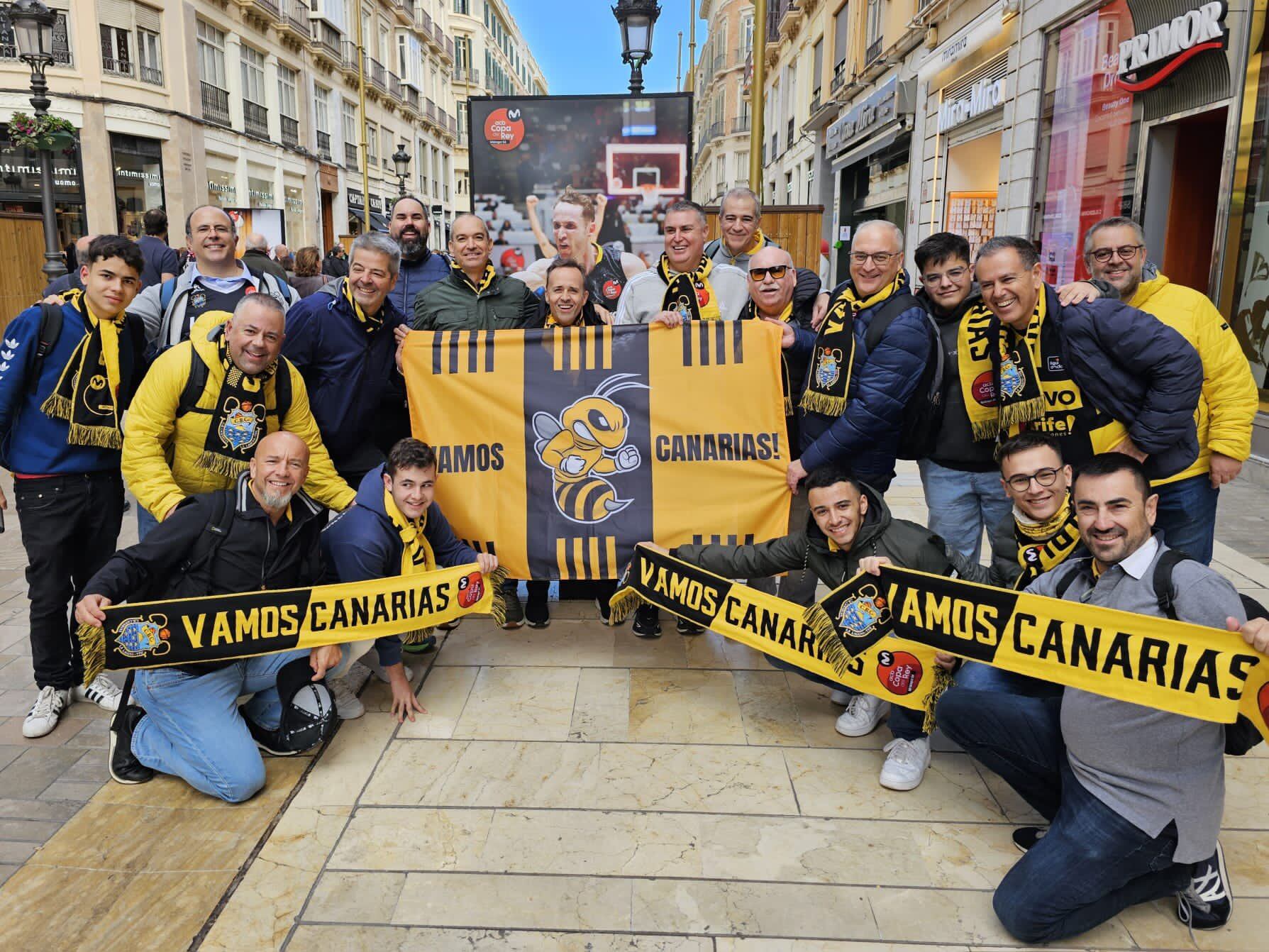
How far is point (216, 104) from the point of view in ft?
82.3

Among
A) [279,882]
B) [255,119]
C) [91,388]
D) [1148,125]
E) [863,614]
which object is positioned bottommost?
[279,882]

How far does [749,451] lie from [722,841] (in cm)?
189

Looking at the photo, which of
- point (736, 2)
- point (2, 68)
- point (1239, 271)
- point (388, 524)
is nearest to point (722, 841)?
point (388, 524)

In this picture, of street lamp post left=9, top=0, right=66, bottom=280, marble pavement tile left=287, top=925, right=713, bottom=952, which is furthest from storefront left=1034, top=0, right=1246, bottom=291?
street lamp post left=9, top=0, right=66, bottom=280

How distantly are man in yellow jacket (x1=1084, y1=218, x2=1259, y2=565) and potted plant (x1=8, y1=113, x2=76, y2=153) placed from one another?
12067 millimetres

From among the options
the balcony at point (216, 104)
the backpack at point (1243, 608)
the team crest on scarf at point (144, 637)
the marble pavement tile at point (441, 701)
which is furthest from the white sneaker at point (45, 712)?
the balcony at point (216, 104)

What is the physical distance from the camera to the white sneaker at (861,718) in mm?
3814

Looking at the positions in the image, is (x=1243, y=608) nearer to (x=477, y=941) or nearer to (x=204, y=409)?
(x=477, y=941)

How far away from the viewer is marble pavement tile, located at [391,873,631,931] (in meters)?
2.67

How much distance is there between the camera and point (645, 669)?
447cm

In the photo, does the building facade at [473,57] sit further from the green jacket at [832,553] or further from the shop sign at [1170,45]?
the green jacket at [832,553]

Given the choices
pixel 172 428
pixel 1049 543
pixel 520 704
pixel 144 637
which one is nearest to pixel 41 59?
pixel 172 428

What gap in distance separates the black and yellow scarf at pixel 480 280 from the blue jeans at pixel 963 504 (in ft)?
8.05

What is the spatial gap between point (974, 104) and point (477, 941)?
547 inches
